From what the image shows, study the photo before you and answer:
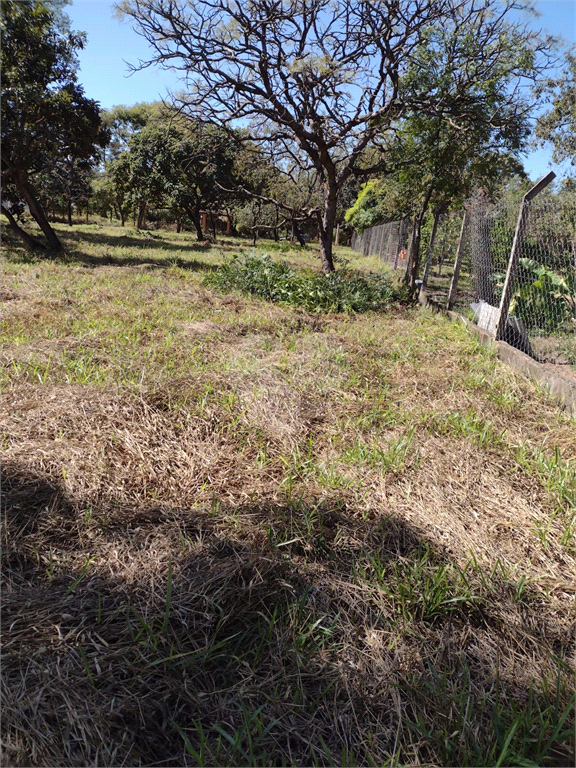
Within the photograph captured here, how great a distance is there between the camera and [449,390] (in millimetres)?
3812

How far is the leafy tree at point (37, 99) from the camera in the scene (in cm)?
887

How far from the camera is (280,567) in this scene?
6.23 feet

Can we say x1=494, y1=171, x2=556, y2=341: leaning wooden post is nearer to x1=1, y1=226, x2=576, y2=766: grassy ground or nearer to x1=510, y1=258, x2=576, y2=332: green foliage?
x1=510, y1=258, x2=576, y2=332: green foliage

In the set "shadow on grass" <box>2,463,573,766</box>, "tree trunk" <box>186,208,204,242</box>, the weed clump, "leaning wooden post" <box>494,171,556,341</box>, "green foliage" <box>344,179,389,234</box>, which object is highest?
"green foliage" <box>344,179,389,234</box>

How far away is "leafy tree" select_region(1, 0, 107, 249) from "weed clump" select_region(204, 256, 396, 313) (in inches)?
212

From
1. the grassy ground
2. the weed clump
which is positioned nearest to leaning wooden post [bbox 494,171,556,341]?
the grassy ground

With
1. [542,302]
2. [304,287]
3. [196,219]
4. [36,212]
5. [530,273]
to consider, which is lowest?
[304,287]

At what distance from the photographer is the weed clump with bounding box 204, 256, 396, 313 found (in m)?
7.05

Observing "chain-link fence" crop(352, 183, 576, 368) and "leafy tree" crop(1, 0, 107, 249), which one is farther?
"leafy tree" crop(1, 0, 107, 249)

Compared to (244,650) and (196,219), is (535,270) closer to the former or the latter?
(244,650)

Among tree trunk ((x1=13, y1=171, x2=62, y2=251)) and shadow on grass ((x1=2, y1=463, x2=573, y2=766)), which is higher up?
tree trunk ((x1=13, y1=171, x2=62, y2=251))

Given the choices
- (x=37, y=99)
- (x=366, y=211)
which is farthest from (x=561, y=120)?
(x=37, y=99)

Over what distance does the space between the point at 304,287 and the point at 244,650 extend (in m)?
6.29

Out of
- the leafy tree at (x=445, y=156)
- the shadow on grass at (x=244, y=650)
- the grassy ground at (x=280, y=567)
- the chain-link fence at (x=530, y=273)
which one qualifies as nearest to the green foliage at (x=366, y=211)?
the leafy tree at (x=445, y=156)
